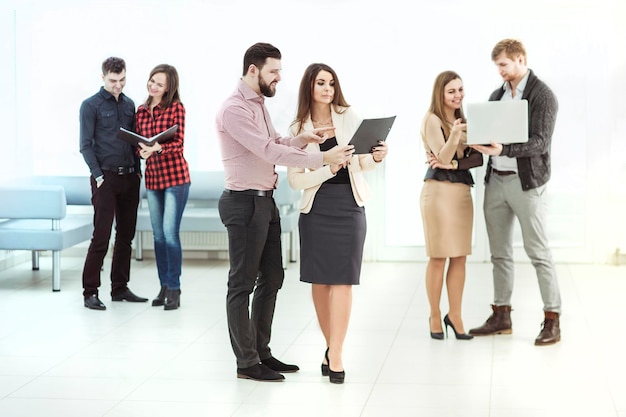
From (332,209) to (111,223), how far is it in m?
2.31

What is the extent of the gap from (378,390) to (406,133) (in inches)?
161

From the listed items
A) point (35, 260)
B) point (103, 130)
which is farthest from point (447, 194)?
point (35, 260)

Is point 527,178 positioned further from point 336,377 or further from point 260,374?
point 260,374

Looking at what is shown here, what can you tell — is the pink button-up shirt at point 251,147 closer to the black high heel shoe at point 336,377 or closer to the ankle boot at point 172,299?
the black high heel shoe at point 336,377

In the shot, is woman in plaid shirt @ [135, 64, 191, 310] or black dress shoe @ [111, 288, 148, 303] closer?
woman in plaid shirt @ [135, 64, 191, 310]

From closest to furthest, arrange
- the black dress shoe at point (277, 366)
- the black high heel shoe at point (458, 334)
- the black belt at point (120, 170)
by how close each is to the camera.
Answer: the black dress shoe at point (277, 366), the black high heel shoe at point (458, 334), the black belt at point (120, 170)

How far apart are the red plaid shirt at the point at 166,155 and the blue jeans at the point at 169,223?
59mm

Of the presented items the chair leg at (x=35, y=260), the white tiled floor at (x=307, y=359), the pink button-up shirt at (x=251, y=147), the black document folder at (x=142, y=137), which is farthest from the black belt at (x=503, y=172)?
the chair leg at (x=35, y=260)

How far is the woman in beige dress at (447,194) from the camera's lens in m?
5.39

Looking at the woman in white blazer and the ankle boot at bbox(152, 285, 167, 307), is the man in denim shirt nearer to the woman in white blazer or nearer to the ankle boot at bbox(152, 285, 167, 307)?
the ankle boot at bbox(152, 285, 167, 307)

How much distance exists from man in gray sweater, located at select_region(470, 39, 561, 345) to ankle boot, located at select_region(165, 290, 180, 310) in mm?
2115

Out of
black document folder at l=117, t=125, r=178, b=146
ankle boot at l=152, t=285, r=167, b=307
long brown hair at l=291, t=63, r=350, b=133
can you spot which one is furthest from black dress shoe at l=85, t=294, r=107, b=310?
long brown hair at l=291, t=63, r=350, b=133

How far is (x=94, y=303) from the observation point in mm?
6465

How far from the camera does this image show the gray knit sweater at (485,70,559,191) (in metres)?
5.34
